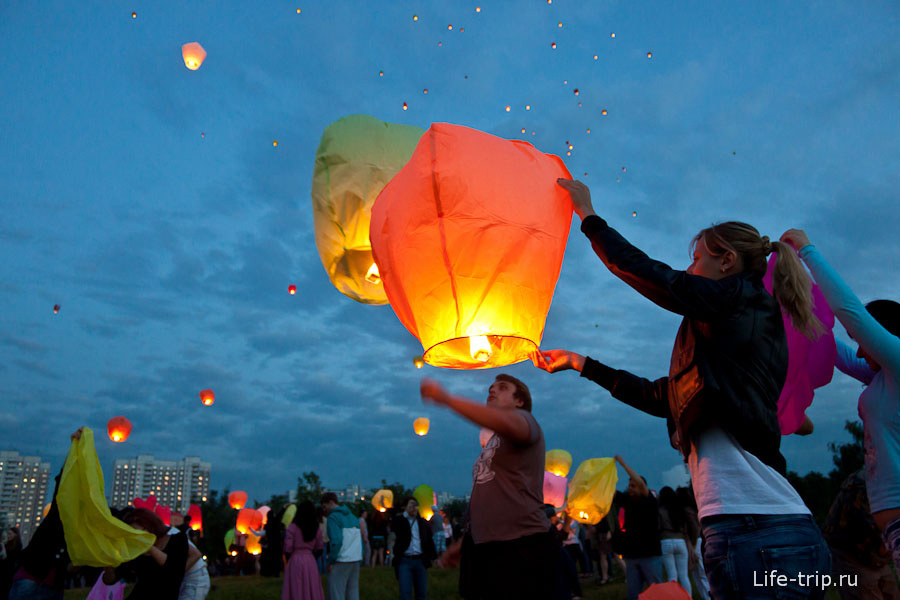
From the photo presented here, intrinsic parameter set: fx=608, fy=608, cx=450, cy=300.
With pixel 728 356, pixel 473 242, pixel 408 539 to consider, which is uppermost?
pixel 473 242

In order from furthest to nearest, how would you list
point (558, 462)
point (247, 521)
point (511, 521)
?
point (247, 521)
point (558, 462)
point (511, 521)

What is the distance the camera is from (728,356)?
5.93 ft

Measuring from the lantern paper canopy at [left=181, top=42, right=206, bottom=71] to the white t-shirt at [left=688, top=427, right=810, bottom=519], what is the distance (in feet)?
19.2

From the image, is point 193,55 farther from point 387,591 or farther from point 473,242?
point 387,591

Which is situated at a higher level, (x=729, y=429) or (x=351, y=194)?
(x=351, y=194)

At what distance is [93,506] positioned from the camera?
165 inches

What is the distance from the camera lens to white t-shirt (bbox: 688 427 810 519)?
5.46ft

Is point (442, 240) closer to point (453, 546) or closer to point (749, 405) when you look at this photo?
point (749, 405)

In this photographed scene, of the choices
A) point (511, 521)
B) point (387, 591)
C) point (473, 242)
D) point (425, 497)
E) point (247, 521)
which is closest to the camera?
point (473, 242)

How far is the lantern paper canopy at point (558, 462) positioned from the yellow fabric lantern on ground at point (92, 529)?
28.8 feet

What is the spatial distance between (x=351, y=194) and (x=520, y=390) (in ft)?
4.90

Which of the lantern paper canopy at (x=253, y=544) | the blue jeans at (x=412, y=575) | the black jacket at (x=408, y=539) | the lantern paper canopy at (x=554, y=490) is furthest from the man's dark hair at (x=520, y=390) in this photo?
the lantern paper canopy at (x=253, y=544)

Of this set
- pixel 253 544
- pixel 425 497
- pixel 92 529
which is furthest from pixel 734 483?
pixel 253 544

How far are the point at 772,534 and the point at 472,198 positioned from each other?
1.50 m
